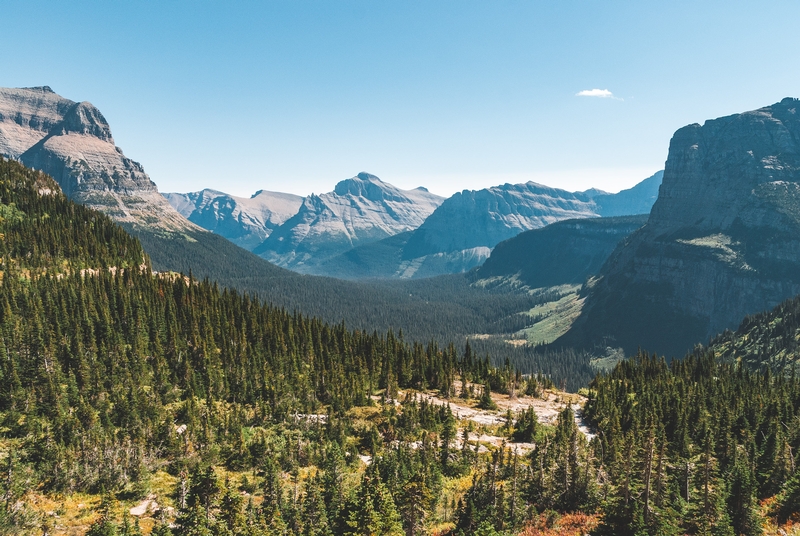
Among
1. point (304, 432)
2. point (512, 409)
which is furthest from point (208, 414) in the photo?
point (512, 409)

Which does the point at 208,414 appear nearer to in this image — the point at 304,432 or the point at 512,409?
the point at 304,432

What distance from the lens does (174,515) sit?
49.3 m

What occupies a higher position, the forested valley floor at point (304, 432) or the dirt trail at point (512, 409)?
the forested valley floor at point (304, 432)

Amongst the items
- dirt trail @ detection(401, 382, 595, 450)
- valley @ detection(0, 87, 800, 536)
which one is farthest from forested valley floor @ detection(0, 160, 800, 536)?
dirt trail @ detection(401, 382, 595, 450)

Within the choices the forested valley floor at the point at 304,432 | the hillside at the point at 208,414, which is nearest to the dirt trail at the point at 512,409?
the hillside at the point at 208,414

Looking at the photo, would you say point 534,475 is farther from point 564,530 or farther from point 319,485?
point 319,485

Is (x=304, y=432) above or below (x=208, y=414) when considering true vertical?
below

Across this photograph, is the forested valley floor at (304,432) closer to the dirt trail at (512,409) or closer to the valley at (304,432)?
the valley at (304,432)

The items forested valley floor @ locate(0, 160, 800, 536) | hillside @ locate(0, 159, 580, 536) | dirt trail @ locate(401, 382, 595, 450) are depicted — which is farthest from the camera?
dirt trail @ locate(401, 382, 595, 450)

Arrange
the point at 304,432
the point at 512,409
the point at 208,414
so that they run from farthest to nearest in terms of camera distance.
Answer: the point at 512,409 < the point at 208,414 < the point at 304,432

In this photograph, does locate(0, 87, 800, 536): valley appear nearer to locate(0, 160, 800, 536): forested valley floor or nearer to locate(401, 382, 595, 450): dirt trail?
locate(0, 160, 800, 536): forested valley floor

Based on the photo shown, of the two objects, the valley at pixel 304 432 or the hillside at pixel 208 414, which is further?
the hillside at pixel 208 414

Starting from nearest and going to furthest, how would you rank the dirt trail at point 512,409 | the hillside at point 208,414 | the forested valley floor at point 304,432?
the forested valley floor at point 304,432
the hillside at point 208,414
the dirt trail at point 512,409

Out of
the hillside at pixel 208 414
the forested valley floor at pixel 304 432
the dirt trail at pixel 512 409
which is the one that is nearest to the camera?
the forested valley floor at pixel 304 432
